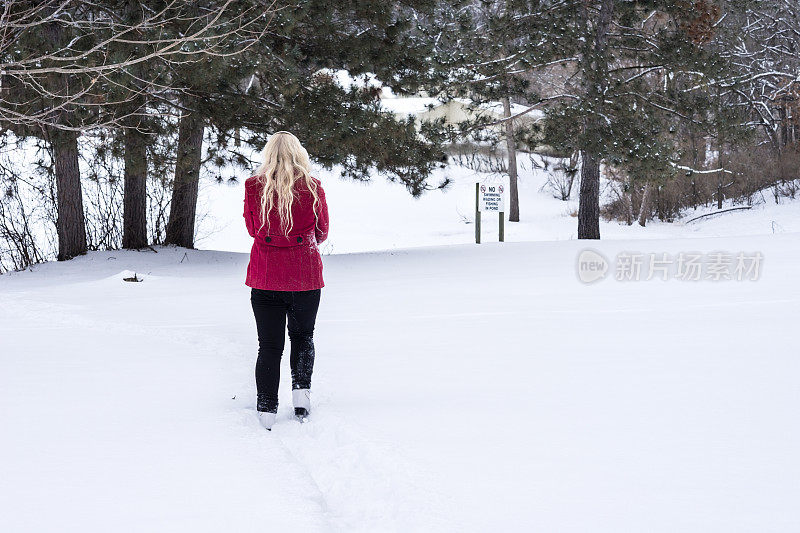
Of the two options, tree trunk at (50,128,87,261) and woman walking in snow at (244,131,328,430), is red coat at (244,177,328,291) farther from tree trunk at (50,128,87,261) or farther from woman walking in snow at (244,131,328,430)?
tree trunk at (50,128,87,261)

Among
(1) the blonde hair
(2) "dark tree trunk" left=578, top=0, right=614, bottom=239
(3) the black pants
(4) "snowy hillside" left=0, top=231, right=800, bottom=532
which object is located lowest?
(4) "snowy hillside" left=0, top=231, right=800, bottom=532

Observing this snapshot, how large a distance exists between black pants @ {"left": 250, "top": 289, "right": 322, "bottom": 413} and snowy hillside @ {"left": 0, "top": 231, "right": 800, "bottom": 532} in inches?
8.0

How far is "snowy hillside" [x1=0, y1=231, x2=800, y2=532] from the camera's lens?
3.34 meters

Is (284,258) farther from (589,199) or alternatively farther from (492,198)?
(589,199)

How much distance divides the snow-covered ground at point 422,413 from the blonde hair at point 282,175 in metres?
1.17

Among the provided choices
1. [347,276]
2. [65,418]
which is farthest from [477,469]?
[347,276]

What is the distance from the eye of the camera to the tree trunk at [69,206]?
44.0 feet

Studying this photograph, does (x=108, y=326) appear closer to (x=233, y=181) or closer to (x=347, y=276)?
(x=347, y=276)

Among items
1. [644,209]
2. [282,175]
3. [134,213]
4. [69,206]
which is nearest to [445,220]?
[644,209]

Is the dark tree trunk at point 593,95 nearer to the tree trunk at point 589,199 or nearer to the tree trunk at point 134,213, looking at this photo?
the tree trunk at point 589,199

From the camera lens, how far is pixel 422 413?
15.6 ft

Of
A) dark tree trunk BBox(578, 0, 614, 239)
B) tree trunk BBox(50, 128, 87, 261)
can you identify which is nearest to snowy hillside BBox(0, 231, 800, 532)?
tree trunk BBox(50, 128, 87, 261)

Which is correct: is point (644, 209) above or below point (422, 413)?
above

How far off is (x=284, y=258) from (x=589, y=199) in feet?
48.6
